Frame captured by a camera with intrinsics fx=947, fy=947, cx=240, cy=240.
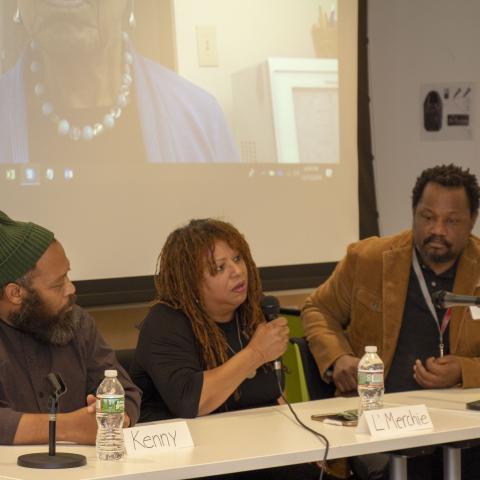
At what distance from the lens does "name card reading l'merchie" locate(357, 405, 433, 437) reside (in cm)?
259

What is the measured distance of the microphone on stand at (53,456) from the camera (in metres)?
2.25

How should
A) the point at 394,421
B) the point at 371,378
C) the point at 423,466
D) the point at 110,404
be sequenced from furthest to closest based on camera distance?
the point at 423,466 → the point at 371,378 → the point at 394,421 → the point at 110,404

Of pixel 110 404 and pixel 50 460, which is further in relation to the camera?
pixel 110 404

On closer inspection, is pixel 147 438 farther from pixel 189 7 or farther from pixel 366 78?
pixel 366 78

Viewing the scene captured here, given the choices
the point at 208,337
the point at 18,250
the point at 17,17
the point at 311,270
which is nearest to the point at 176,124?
the point at 17,17

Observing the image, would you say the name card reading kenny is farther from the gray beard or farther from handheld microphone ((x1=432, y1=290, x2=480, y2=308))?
handheld microphone ((x1=432, y1=290, x2=480, y2=308))

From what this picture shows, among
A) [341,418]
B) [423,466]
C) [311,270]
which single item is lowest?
[423,466]

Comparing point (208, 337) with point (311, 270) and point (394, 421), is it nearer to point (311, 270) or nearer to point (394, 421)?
point (394, 421)

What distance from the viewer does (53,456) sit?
7.57ft

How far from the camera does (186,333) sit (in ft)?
10.0

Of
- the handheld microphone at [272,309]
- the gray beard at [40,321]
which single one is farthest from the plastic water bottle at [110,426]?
the handheld microphone at [272,309]

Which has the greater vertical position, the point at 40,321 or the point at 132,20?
the point at 132,20

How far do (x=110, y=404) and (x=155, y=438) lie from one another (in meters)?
0.15

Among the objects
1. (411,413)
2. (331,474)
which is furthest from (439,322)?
(411,413)
